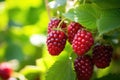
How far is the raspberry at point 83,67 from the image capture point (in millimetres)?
1789

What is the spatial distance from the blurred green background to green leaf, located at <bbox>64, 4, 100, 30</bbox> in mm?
1890

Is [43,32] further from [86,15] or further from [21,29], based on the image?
[86,15]

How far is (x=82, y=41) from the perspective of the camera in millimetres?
1714

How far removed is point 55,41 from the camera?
178 cm

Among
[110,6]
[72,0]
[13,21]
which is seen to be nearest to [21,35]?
[13,21]

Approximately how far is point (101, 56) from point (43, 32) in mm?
2007

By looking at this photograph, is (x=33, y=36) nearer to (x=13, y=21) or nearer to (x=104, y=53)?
(x=13, y=21)

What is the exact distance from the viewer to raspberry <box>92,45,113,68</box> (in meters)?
1.78

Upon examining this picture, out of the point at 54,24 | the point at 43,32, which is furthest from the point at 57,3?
the point at 43,32

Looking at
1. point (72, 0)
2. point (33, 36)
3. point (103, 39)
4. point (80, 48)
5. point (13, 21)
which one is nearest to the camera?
point (80, 48)

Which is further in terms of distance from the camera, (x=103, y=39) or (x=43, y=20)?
(x=43, y=20)

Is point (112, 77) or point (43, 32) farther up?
point (43, 32)

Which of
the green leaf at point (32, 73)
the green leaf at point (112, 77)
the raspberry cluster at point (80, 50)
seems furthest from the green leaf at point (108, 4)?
the green leaf at point (32, 73)

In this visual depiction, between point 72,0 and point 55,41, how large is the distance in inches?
11.9
